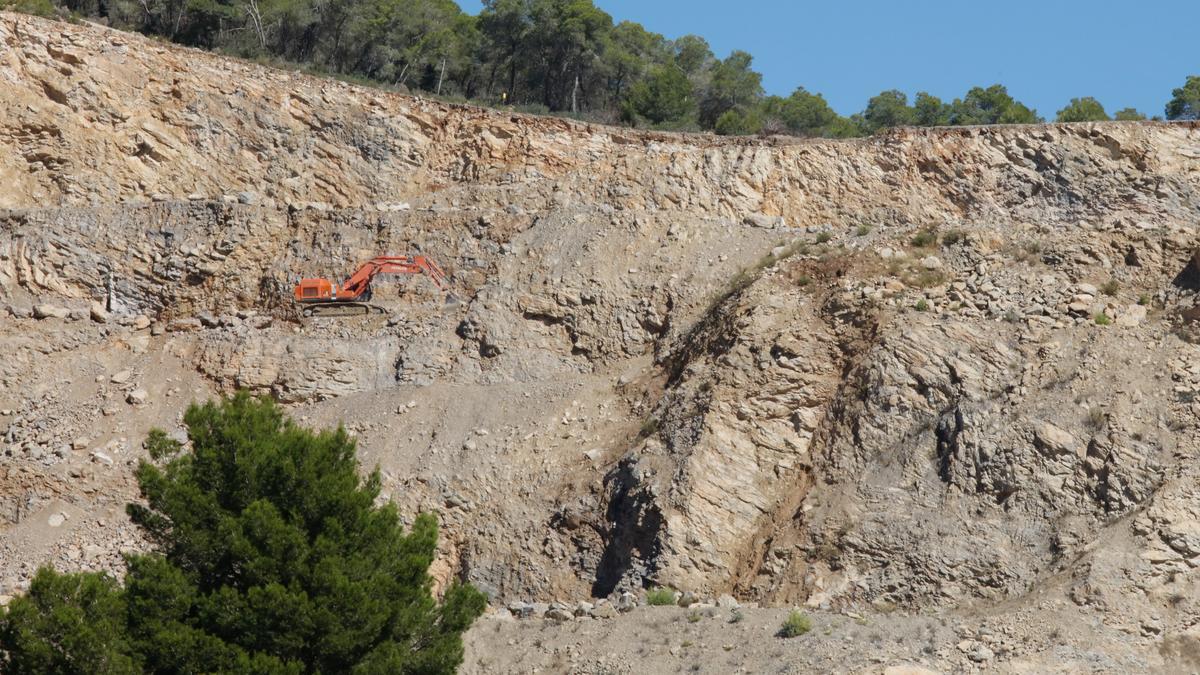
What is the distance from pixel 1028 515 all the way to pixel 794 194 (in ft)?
35.5

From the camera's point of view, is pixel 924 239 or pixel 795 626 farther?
pixel 924 239

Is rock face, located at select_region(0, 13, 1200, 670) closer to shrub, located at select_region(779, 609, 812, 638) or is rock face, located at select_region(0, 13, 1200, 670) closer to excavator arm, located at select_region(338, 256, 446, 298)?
excavator arm, located at select_region(338, 256, 446, 298)

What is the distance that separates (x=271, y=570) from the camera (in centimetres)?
1753

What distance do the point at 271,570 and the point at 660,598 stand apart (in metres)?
5.81

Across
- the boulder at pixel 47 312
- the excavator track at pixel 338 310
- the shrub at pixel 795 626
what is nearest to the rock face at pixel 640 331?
the boulder at pixel 47 312

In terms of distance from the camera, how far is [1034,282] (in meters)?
24.8

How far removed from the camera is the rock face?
2191 centimetres

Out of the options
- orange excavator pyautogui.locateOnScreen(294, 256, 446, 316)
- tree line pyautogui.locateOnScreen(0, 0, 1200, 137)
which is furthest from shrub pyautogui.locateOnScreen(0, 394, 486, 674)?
tree line pyautogui.locateOnScreen(0, 0, 1200, 137)

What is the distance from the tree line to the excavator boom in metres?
8.81

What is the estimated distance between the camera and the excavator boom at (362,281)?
28.3 m

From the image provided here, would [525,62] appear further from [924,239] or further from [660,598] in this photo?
[660,598]

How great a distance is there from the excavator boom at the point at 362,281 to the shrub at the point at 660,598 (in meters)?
8.98

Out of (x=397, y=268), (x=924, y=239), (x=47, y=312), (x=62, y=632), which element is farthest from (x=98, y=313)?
(x=924, y=239)

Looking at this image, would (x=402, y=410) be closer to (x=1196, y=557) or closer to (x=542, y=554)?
(x=542, y=554)
